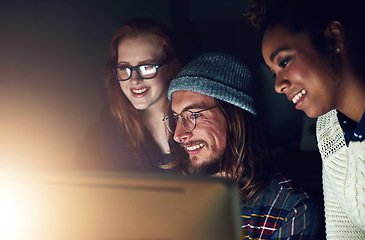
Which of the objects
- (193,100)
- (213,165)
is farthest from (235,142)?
(193,100)

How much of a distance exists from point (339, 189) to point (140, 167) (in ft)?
2.68

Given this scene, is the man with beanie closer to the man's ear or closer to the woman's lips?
the woman's lips

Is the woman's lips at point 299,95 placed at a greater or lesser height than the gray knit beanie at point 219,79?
lesser

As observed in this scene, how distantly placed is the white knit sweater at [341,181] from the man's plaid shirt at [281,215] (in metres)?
0.06

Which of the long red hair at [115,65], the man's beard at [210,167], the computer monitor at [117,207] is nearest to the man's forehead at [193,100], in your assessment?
the long red hair at [115,65]

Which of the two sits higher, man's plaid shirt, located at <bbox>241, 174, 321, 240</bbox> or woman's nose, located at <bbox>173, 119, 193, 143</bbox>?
woman's nose, located at <bbox>173, 119, 193, 143</bbox>

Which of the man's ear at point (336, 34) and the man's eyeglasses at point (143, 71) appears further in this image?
the man's eyeglasses at point (143, 71)

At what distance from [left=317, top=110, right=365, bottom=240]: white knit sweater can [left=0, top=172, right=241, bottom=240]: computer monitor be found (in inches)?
22.3

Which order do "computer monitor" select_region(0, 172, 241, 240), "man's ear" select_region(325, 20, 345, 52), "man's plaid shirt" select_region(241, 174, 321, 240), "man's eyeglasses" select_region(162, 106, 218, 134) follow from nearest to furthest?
1. "computer monitor" select_region(0, 172, 241, 240)
2. "man's ear" select_region(325, 20, 345, 52)
3. "man's plaid shirt" select_region(241, 174, 321, 240)
4. "man's eyeglasses" select_region(162, 106, 218, 134)

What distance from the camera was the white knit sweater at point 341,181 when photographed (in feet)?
2.77

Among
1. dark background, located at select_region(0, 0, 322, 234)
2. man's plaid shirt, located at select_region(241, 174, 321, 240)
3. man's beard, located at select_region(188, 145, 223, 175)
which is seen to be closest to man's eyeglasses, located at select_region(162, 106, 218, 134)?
man's beard, located at select_region(188, 145, 223, 175)

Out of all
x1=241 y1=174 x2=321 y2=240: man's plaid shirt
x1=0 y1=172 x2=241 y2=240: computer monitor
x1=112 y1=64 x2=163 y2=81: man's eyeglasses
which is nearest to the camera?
x1=0 y1=172 x2=241 y2=240: computer monitor

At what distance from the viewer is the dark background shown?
1.27 m

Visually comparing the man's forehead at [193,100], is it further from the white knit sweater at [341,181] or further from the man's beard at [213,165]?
the white knit sweater at [341,181]
